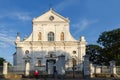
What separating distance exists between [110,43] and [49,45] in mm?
12148

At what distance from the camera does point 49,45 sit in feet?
161

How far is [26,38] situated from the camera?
166 feet

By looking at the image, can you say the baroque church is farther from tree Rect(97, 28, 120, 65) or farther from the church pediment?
tree Rect(97, 28, 120, 65)

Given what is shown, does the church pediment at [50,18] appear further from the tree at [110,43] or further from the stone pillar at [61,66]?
the stone pillar at [61,66]

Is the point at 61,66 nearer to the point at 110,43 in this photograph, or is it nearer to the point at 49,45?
the point at 49,45

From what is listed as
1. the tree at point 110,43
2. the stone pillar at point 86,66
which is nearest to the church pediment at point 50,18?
the tree at point 110,43

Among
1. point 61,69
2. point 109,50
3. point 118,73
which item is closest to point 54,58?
point 109,50

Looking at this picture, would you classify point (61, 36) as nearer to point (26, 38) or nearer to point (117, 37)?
point (26, 38)

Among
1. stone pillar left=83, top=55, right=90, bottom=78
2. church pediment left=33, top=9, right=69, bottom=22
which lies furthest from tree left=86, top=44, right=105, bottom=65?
stone pillar left=83, top=55, right=90, bottom=78

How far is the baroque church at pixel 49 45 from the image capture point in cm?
4797

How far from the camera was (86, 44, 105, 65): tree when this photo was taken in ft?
196

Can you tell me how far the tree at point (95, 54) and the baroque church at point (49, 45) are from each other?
11.2m

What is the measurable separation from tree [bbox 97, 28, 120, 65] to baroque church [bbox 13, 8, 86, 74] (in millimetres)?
6688

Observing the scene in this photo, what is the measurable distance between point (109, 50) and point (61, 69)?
2688 cm
